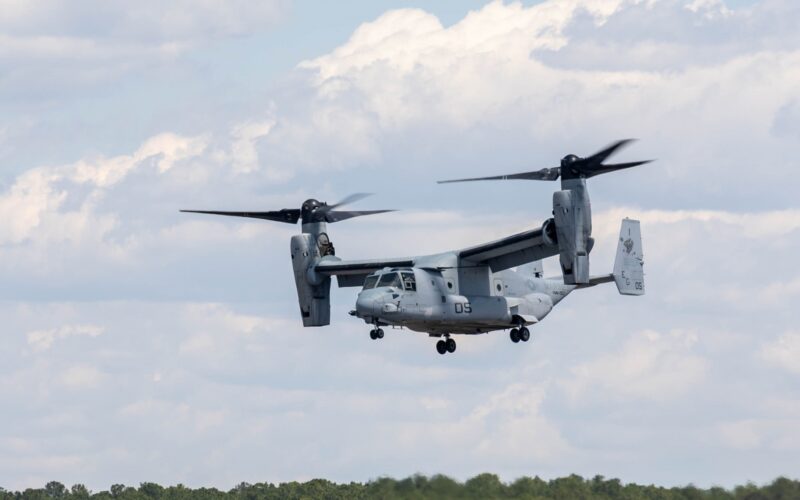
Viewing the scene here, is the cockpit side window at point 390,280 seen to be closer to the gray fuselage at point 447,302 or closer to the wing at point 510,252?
the gray fuselage at point 447,302

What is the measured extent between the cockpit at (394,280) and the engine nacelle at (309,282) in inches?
290

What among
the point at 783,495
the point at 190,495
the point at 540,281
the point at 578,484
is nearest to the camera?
the point at 783,495

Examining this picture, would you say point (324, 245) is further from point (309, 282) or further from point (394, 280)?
point (394, 280)

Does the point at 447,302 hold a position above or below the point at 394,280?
below

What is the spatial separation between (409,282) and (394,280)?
0.55m

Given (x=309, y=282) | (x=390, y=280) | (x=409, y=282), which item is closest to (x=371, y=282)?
(x=390, y=280)

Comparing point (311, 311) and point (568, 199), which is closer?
point (568, 199)

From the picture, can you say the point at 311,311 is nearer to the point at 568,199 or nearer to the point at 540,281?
the point at 540,281

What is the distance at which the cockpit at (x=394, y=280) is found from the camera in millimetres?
69250

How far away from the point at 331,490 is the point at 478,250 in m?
22.3

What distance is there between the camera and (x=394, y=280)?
69.4 metres

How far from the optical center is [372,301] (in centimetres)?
6794

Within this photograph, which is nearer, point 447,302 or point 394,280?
point 394,280

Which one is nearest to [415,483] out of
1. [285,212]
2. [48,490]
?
[285,212]
